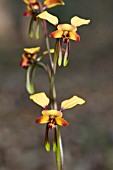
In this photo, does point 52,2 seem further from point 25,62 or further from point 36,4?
point 25,62

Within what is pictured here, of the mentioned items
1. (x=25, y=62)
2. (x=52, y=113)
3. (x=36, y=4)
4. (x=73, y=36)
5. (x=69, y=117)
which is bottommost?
(x=69, y=117)

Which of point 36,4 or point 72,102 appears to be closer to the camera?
point 72,102

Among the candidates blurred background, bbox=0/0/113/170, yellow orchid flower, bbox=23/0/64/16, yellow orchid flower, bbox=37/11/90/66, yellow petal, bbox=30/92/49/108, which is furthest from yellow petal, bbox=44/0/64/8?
blurred background, bbox=0/0/113/170

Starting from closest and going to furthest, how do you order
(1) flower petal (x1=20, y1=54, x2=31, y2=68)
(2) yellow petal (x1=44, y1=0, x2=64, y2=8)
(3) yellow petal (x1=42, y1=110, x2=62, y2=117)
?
1. (3) yellow petal (x1=42, y1=110, x2=62, y2=117)
2. (2) yellow petal (x1=44, y1=0, x2=64, y2=8)
3. (1) flower petal (x1=20, y1=54, x2=31, y2=68)

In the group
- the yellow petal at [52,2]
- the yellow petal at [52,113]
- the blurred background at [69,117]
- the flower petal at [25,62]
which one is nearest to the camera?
the yellow petal at [52,113]

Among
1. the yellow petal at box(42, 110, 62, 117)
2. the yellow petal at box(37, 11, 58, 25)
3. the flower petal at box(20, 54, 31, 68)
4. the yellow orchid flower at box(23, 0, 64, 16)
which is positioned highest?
the yellow orchid flower at box(23, 0, 64, 16)

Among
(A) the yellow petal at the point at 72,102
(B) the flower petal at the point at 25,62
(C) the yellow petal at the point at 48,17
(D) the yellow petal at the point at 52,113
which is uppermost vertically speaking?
(C) the yellow petal at the point at 48,17

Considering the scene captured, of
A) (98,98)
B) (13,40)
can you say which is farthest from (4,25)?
(98,98)

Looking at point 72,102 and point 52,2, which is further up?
Answer: point 52,2

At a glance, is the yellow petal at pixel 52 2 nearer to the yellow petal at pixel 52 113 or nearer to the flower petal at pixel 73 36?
the flower petal at pixel 73 36

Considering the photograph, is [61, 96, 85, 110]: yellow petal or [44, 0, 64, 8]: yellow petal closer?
[61, 96, 85, 110]: yellow petal

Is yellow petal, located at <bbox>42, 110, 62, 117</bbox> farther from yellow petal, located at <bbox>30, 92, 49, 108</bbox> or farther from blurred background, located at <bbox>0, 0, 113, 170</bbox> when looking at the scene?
blurred background, located at <bbox>0, 0, 113, 170</bbox>

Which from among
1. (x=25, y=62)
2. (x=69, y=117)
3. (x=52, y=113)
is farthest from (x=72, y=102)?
(x=69, y=117)

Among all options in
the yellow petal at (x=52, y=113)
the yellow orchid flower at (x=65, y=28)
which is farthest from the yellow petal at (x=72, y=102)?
the yellow orchid flower at (x=65, y=28)
